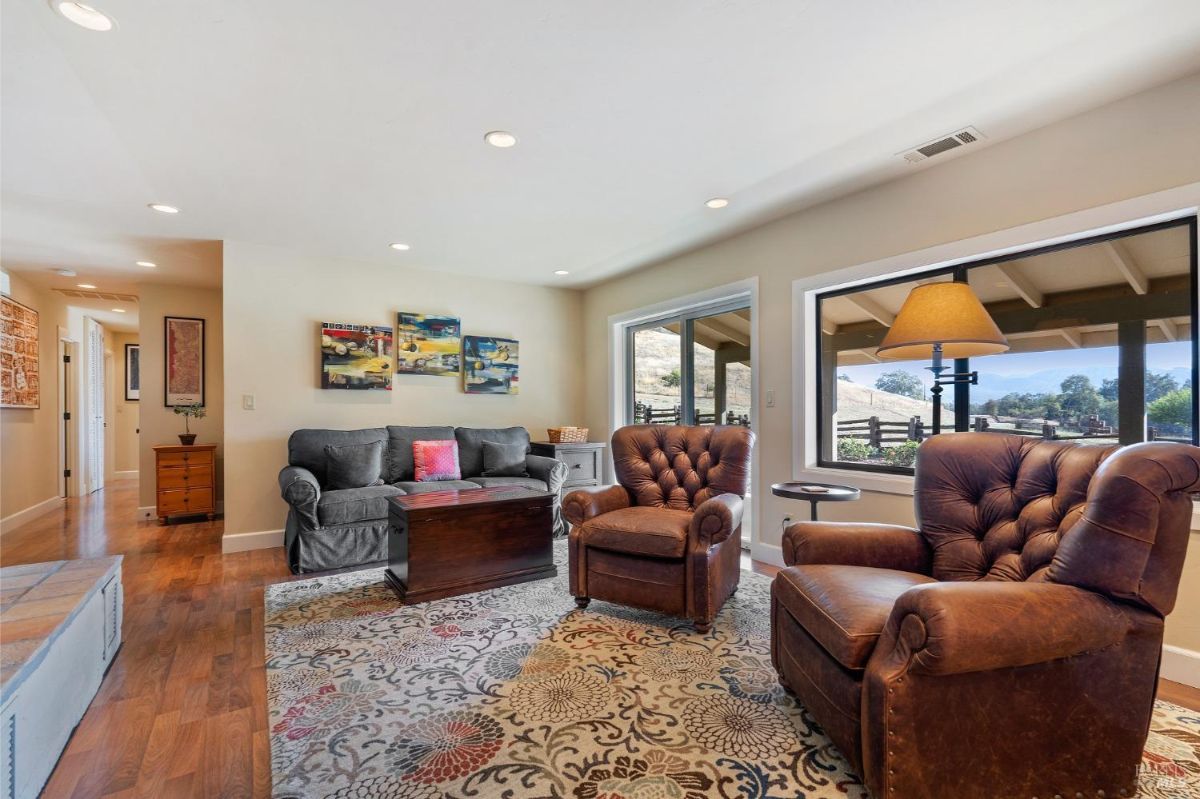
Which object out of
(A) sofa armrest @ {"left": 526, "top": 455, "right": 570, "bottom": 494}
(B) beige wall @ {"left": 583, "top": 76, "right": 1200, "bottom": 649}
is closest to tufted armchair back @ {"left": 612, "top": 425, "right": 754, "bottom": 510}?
(B) beige wall @ {"left": 583, "top": 76, "right": 1200, "bottom": 649}

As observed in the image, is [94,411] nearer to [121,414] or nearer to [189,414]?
[121,414]

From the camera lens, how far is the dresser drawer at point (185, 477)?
514 cm

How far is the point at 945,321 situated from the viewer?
217cm

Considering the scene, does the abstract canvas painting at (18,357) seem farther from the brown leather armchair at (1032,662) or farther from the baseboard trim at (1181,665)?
the baseboard trim at (1181,665)

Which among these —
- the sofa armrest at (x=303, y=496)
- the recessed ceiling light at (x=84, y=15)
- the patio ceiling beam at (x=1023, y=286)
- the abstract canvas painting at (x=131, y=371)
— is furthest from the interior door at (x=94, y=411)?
the patio ceiling beam at (x=1023, y=286)

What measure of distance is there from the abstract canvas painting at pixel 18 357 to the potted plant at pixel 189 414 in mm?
1206

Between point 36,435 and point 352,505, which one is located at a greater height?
point 36,435

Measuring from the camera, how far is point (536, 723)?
71.2 inches

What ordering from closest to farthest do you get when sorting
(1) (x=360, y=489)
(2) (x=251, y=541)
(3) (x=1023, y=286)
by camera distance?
(3) (x=1023, y=286)
(1) (x=360, y=489)
(2) (x=251, y=541)

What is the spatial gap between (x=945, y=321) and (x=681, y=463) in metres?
1.56

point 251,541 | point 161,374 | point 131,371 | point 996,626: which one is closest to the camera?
point 996,626

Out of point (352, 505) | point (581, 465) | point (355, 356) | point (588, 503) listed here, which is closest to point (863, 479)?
point (588, 503)

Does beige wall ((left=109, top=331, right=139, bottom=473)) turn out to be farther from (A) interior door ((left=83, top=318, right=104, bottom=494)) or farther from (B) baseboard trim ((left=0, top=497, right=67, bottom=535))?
(B) baseboard trim ((left=0, top=497, right=67, bottom=535))

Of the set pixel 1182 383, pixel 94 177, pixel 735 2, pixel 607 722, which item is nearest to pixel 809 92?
pixel 735 2
